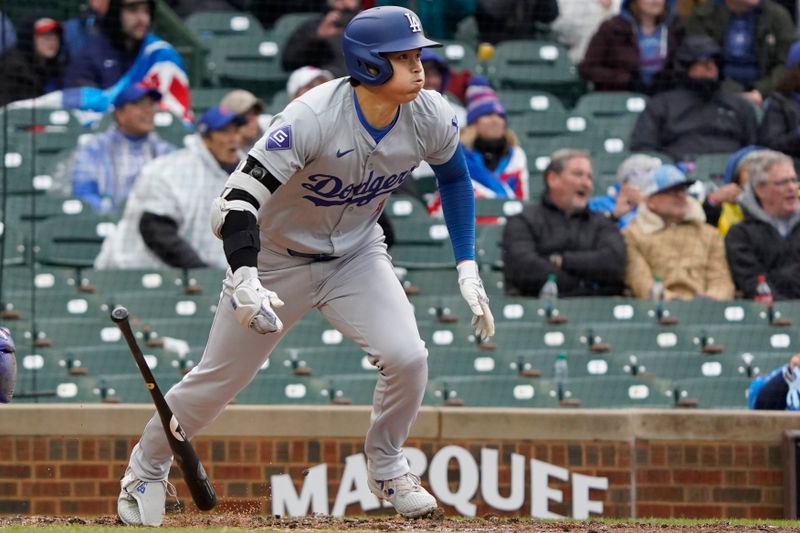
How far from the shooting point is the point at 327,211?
17.0 ft

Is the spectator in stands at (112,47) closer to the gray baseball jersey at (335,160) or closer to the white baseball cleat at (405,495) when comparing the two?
the gray baseball jersey at (335,160)

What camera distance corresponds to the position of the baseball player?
488 centimetres

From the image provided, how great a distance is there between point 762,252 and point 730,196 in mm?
458

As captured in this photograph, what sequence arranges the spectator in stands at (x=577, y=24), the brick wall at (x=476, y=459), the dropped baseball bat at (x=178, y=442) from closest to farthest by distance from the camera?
the dropped baseball bat at (x=178, y=442) → the brick wall at (x=476, y=459) → the spectator in stands at (x=577, y=24)

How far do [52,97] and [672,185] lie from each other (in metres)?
4.08

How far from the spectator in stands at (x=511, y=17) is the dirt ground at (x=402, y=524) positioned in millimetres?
6516

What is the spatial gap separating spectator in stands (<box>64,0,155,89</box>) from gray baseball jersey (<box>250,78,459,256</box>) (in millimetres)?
5369

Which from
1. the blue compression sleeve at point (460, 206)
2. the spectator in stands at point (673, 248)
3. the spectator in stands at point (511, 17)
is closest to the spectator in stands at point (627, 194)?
the spectator in stands at point (673, 248)

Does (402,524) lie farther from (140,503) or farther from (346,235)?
(346,235)

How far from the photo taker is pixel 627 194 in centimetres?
964

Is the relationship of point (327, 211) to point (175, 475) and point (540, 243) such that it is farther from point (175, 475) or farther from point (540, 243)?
point (540, 243)

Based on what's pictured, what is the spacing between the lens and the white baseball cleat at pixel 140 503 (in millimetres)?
5359

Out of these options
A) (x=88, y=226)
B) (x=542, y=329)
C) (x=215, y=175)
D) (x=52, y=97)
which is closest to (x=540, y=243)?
(x=542, y=329)

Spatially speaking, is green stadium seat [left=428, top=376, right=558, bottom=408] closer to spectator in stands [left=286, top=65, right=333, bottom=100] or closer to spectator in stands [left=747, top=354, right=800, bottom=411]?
spectator in stands [left=747, top=354, right=800, bottom=411]
